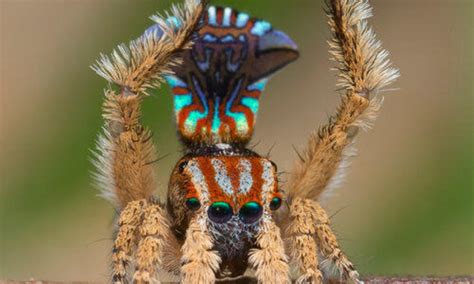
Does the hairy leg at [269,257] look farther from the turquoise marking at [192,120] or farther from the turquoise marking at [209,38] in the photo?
the turquoise marking at [209,38]

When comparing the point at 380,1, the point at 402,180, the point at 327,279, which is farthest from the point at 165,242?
the point at 380,1

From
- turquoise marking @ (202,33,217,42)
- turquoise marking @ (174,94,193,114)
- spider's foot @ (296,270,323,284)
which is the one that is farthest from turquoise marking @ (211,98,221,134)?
spider's foot @ (296,270,323,284)

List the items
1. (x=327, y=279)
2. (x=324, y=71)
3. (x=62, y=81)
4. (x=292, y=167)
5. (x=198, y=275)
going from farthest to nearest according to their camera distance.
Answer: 1. (x=324, y=71)
2. (x=62, y=81)
3. (x=292, y=167)
4. (x=327, y=279)
5. (x=198, y=275)

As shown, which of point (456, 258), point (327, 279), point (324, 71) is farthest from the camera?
point (324, 71)

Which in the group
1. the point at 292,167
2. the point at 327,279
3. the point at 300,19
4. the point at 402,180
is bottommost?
the point at 402,180

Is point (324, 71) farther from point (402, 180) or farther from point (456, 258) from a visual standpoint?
point (456, 258)

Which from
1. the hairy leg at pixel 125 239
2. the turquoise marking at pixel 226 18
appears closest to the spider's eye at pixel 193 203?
the hairy leg at pixel 125 239

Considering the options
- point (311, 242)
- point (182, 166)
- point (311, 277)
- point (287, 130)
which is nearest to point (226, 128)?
point (182, 166)

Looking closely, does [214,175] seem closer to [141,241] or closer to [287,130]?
[141,241]
